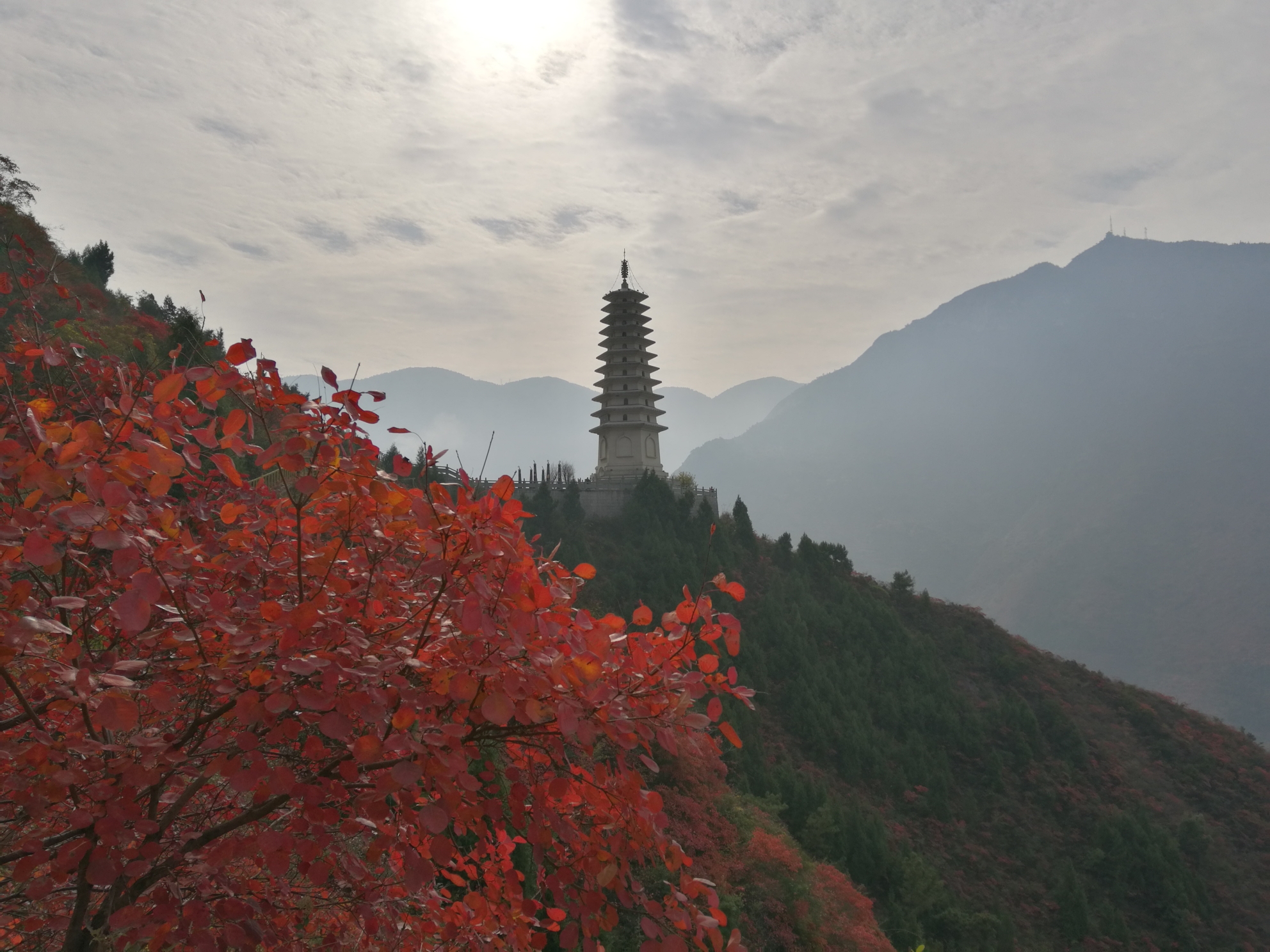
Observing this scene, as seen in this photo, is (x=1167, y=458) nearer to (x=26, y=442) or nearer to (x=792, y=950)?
(x=792, y=950)

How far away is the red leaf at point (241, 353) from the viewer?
7.68ft

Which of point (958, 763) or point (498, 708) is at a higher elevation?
point (498, 708)

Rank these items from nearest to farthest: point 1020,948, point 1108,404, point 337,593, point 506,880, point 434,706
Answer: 1. point 434,706
2. point 337,593
3. point 506,880
4. point 1020,948
5. point 1108,404

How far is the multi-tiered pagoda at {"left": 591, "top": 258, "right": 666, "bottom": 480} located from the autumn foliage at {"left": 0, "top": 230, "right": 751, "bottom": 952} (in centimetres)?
3272

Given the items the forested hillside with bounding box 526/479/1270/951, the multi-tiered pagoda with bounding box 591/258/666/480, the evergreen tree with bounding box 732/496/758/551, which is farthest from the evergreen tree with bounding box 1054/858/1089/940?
the multi-tiered pagoda with bounding box 591/258/666/480

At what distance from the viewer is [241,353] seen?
2379mm

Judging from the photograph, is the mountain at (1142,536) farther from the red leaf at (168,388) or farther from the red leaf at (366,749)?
the red leaf at (168,388)

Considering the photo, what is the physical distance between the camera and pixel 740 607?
29.3m

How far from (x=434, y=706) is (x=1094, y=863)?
Result: 99.7ft

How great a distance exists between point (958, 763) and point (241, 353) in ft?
101

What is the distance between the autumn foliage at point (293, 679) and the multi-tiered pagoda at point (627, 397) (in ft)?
107

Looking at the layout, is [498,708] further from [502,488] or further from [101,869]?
[101,869]

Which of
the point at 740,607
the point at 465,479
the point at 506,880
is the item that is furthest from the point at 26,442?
the point at 740,607

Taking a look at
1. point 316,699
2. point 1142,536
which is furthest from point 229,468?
point 1142,536
